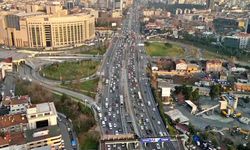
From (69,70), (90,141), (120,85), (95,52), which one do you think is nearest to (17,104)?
(90,141)

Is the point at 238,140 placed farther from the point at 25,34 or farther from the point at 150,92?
the point at 25,34

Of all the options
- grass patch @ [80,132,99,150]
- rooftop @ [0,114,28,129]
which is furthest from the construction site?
rooftop @ [0,114,28,129]

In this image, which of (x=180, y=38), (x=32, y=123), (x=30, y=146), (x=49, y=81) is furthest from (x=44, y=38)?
(x=30, y=146)

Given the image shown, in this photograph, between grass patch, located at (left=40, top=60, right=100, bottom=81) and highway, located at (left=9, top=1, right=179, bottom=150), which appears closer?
highway, located at (left=9, top=1, right=179, bottom=150)

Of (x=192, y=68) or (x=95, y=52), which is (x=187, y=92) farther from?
(x=95, y=52)

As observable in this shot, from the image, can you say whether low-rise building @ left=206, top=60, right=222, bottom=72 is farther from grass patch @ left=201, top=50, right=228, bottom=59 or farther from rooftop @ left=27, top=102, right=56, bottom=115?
rooftop @ left=27, top=102, right=56, bottom=115
